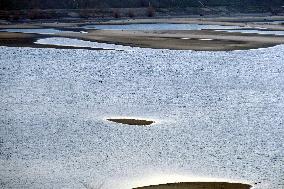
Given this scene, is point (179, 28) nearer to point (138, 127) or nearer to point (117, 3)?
point (117, 3)

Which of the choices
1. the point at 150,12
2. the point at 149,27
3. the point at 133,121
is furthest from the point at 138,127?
the point at 150,12

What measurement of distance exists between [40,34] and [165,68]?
21227 mm

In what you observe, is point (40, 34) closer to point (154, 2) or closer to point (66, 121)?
point (66, 121)

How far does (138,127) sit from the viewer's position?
690 inches

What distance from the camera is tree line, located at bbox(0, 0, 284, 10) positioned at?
248 feet

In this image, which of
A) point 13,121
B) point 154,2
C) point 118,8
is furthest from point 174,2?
point 13,121

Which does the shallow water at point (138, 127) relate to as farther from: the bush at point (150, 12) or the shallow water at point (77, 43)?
the bush at point (150, 12)

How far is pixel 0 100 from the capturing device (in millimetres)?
20953

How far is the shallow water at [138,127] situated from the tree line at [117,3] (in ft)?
151

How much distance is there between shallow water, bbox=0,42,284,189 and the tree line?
151 feet

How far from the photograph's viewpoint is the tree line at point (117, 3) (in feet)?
248

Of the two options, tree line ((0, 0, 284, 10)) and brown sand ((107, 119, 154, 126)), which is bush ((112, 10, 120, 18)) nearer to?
tree line ((0, 0, 284, 10))

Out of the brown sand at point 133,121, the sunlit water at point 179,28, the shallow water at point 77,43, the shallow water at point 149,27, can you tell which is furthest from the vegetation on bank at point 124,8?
the brown sand at point 133,121

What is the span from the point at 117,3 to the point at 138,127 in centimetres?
6732
